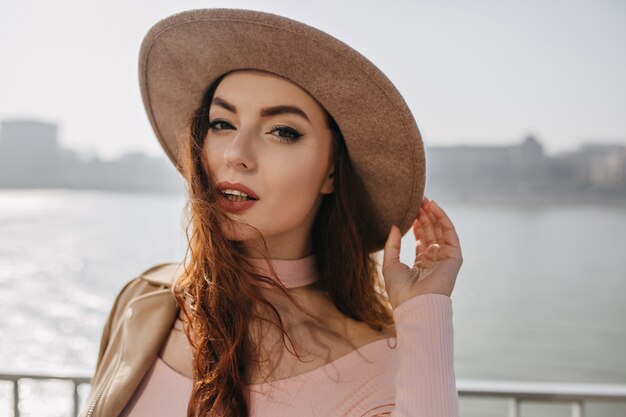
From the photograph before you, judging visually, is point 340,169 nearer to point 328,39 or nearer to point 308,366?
point 328,39

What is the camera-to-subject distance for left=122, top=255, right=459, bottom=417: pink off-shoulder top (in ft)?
3.32

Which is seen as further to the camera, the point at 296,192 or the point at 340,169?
the point at 340,169

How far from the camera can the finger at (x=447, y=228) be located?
1.20m

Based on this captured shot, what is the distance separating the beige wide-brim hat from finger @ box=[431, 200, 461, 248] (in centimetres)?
5

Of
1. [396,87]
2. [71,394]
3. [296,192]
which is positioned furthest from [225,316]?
[71,394]

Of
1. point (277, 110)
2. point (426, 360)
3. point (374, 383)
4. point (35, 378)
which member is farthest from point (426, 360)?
point (35, 378)

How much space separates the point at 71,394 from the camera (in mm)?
1688

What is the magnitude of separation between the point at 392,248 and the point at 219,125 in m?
0.44

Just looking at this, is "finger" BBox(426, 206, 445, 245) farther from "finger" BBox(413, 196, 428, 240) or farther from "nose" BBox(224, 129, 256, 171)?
"nose" BBox(224, 129, 256, 171)

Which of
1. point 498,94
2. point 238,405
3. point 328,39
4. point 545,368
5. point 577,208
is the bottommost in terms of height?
point 238,405

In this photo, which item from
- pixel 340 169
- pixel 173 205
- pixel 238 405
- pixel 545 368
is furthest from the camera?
pixel 173 205

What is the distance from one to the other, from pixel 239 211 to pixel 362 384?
402 millimetres

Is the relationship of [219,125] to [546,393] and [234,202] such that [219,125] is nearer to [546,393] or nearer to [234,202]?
[234,202]

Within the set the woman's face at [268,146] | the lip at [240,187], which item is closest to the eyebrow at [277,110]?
the woman's face at [268,146]
